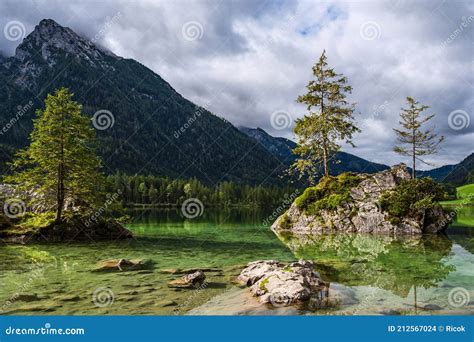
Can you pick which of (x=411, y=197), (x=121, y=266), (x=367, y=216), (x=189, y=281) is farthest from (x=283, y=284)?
(x=411, y=197)

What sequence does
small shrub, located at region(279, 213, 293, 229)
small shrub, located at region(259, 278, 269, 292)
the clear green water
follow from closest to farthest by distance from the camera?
1. the clear green water
2. small shrub, located at region(259, 278, 269, 292)
3. small shrub, located at region(279, 213, 293, 229)

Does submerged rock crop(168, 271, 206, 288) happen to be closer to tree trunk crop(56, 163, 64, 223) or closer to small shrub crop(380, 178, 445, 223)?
tree trunk crop(56, 163, 64, 223)

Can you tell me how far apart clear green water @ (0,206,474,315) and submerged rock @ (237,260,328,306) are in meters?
0.94

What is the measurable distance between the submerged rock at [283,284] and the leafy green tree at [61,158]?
22.7 meters

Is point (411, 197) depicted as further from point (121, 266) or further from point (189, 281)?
point (121, 266)

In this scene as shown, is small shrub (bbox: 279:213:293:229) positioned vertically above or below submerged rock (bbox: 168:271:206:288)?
above

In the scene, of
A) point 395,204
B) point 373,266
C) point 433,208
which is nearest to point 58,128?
point 373,266

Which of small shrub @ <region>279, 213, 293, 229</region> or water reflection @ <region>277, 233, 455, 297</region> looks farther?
small shrub @ <region>279, 213, 293, 229</region>

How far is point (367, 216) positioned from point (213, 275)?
97.5 ft

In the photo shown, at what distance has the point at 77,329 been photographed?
9.82 meters

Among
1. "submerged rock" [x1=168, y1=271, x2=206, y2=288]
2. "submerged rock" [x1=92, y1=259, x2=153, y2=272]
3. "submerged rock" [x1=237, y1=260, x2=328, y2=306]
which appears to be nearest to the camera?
"submerged rock" [x1=237, y1=260, x2=328, y2=306]

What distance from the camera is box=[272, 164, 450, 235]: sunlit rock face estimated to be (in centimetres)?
4162

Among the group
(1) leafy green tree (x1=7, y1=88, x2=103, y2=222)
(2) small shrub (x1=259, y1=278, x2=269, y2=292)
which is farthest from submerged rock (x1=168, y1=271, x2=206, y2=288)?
(1) leafy green tree (x1=7, y1=88, x2=103, y2=222)

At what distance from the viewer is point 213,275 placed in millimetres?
18438
